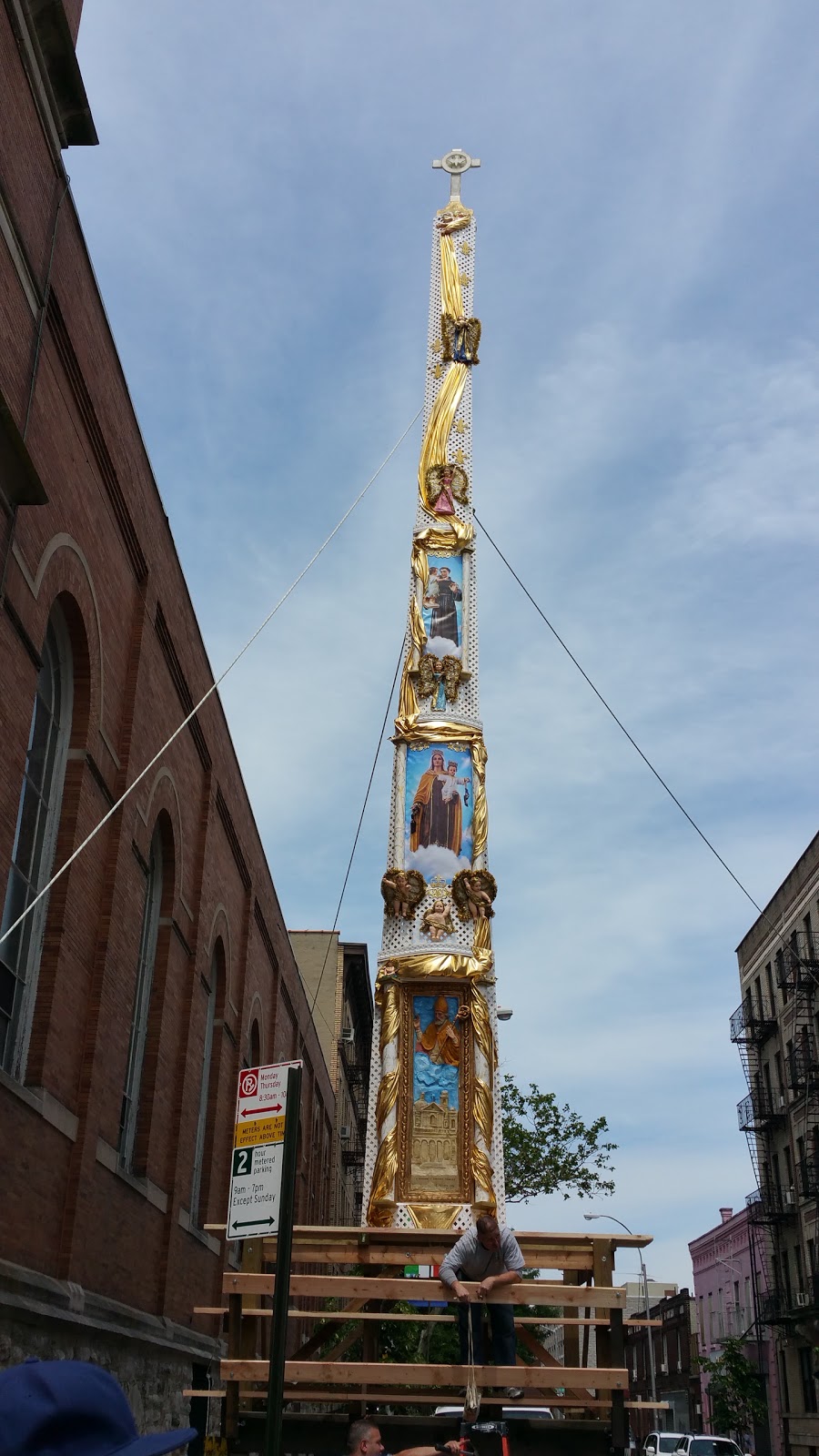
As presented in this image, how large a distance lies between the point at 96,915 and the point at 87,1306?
3.87 metres

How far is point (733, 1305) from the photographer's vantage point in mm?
60094

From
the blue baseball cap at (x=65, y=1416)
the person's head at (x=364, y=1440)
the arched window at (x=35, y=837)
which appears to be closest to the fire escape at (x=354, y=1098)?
the arched window at (x=35, y=837)

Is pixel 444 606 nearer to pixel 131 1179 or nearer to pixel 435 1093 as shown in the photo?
pixel 435 1093

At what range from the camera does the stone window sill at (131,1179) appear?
48.0 ft

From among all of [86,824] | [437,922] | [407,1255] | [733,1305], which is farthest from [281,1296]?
[733,1305]

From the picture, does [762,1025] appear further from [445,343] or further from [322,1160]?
[445,343]

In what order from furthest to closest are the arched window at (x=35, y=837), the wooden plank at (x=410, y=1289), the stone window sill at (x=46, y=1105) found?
the arched window at (x=35, y=837)
the stone window sill at (x=46, y=1105)
the wooden plank at (x=410, y=1289)

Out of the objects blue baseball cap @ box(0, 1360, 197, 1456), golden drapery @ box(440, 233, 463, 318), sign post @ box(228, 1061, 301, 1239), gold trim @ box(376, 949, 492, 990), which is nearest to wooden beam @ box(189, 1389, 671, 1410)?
sign post @ box(228, 1061, 301, 1239)

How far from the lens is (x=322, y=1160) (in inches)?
1649

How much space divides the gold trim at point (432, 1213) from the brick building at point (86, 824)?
319 cm

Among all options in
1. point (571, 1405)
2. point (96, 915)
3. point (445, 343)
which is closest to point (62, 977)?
point (96, 915)

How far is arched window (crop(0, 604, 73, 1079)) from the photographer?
42.2 ft

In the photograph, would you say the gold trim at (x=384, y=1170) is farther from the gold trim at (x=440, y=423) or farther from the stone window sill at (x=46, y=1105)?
the gold trim at (x=440, y=423)

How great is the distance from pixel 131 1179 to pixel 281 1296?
10.6 meters
